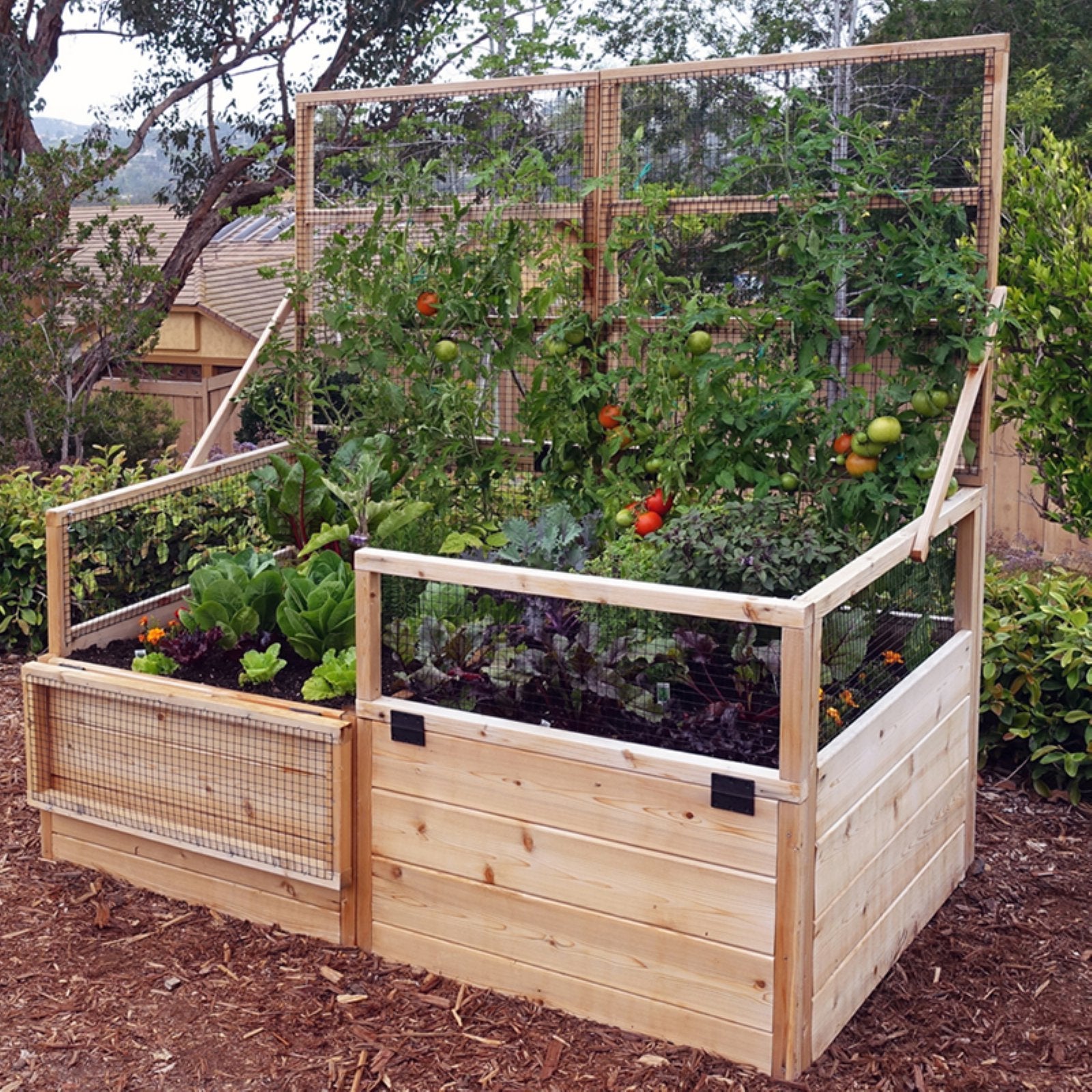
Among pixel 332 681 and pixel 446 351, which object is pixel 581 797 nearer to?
pixel 332 681

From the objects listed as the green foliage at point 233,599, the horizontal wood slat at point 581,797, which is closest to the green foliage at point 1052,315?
the green foliage at point 233,599

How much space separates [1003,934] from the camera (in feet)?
11.8

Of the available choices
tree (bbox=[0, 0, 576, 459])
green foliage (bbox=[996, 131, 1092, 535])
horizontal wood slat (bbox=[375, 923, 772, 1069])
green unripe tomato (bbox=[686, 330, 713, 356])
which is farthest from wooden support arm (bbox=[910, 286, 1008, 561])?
tree (bbox=[0, 0, 576, 459])

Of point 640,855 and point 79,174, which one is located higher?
point 79,174

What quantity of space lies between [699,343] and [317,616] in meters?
1.36

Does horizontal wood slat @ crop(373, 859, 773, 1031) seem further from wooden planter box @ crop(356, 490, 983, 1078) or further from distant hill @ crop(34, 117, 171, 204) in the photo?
distant hill @ crop(34, 117, 171, 204)

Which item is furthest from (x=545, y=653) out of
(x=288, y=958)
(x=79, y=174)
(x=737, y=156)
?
(x=79, y=174)

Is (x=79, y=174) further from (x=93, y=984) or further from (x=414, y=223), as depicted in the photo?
(x=93, y=984)

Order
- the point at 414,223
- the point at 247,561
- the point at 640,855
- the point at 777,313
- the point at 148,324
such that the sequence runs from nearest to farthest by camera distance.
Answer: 1. the point at 640,855
2. the point at 777,313
3. the point at 247,561
4. the point at 414,223
5. the point at 148,324

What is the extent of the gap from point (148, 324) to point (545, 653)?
829cm

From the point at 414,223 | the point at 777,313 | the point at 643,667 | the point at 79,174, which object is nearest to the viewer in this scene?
the point at 643,667

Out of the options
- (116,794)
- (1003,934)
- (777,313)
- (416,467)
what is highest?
(777,313)

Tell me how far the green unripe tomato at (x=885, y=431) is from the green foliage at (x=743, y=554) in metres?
0.37

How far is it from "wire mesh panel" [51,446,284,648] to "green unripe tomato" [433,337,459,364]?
0.72 m
